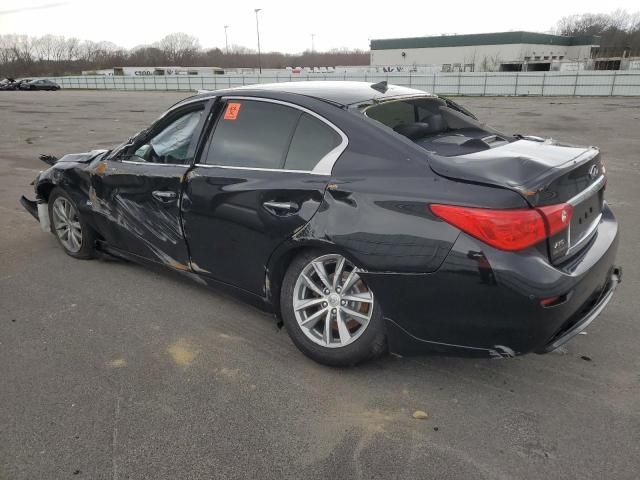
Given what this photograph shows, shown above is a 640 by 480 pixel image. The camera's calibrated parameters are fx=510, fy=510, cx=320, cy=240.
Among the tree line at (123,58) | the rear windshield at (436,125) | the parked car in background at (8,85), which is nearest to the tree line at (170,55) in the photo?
the tree line at (123,58)

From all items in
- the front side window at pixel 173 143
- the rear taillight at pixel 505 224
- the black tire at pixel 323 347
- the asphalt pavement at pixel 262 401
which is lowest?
the asphalt pavement at pixel 262 401

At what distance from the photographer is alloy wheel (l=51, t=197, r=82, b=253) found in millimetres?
4812

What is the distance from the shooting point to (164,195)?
367 cm

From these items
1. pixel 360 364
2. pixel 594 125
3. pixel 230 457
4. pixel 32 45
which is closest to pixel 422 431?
pixel 360 364

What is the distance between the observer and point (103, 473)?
229cm

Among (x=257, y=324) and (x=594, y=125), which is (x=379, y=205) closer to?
(x=257, y=324)

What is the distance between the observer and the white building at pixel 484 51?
238 ft

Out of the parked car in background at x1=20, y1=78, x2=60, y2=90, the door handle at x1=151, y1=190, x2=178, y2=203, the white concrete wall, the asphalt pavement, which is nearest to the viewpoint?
the asphalt pavement

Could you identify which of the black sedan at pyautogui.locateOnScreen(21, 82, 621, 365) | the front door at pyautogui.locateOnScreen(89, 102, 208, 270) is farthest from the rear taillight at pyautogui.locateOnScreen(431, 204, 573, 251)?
the front door at pyautogui.locateOnScreen(89, 102, 208, 270)

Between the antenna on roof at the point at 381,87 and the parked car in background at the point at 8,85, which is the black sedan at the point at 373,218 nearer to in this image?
the antenna on roof at the point at 381,87

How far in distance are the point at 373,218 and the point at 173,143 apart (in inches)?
75.3

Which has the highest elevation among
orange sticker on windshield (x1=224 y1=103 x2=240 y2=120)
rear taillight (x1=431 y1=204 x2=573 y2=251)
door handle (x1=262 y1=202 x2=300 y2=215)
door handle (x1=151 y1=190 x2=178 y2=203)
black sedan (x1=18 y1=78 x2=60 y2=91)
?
orange sticker on windshield (x1=224 y1=103 x2=240 y2=120)

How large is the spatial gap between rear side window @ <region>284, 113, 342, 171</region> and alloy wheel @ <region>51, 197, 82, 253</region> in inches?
103

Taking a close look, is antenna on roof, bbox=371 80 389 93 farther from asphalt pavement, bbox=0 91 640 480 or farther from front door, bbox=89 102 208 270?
asphalt pavement, bbox=0 91 640 480
